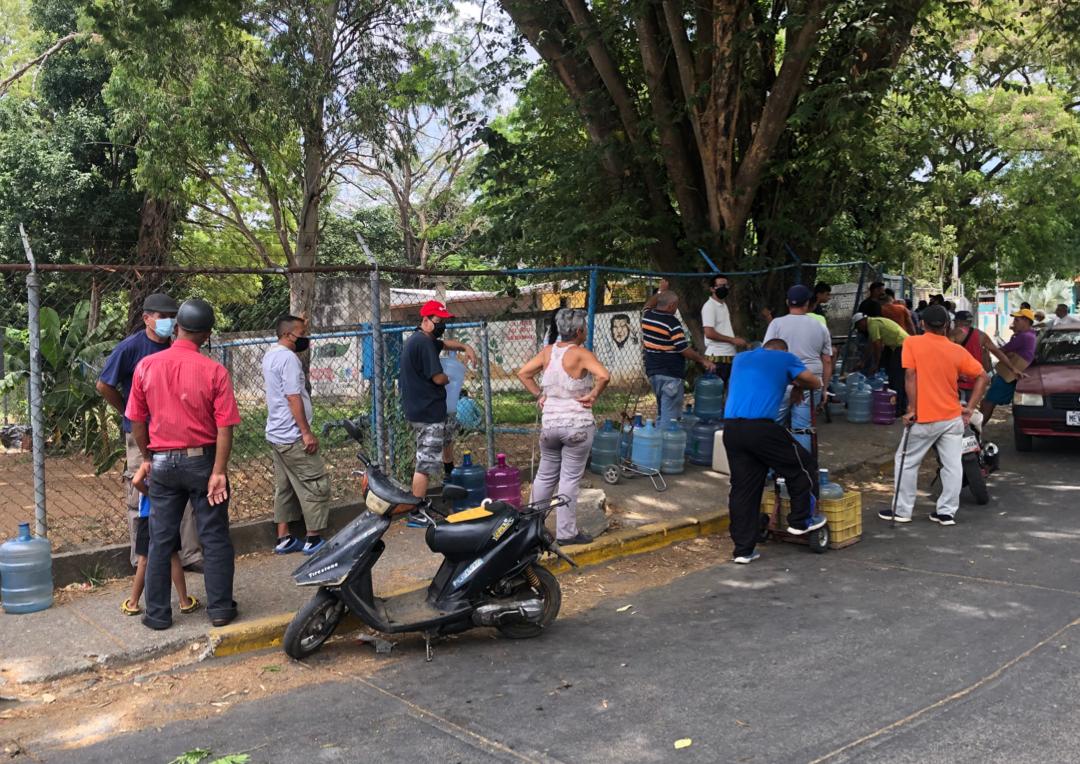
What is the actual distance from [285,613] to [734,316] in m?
8.36

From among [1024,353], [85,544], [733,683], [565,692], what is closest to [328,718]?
[565,692]

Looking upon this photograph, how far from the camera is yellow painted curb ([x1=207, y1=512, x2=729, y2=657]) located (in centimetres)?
517

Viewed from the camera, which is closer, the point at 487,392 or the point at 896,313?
the point at 487,392

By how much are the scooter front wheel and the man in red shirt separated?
2.33 feet

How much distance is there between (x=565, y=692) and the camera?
434 cm

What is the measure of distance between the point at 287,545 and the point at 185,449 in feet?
6.19

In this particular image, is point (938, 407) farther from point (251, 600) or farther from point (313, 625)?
point (251, 600)

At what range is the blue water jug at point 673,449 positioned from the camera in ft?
30.1

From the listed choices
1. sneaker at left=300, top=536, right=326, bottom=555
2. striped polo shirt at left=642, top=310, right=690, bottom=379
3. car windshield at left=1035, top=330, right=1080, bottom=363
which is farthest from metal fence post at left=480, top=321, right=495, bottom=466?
car windshield at left=1035, top=330, right=1080, bottom=363

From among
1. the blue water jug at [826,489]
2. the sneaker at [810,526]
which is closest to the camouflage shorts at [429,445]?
the sneaker at [810,526]

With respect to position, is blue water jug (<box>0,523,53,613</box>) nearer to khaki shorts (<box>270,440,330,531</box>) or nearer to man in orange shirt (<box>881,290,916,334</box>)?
khaki shorts (<box>270,440,330,531</box>)

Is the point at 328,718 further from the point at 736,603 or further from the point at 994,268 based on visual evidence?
the point at 994,268

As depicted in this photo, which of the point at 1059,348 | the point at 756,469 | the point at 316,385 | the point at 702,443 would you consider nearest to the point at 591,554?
the point at 756,469

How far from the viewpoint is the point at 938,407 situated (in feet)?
24.8
